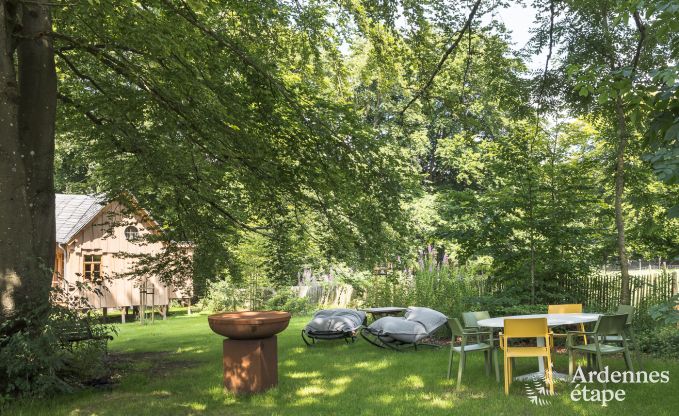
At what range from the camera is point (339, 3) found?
9266mm

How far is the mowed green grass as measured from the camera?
6.22 metres

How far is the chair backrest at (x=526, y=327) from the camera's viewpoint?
676cm

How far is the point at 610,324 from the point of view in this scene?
6887 mm

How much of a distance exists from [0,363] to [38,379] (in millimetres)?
424

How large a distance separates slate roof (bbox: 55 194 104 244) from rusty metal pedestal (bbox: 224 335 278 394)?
1504 centimetres

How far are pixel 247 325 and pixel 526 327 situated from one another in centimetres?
339

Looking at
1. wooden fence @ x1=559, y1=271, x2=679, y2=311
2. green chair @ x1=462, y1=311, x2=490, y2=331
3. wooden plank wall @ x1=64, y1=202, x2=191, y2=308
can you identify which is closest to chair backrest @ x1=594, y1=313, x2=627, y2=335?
green chair @ x1=462, y1=311, x2=490, y2=331

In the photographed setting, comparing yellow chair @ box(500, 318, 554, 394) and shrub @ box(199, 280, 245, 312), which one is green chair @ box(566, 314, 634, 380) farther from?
shrub @ box(199, 280, 245, 312)

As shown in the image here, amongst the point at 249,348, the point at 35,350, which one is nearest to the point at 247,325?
the point at 249,348

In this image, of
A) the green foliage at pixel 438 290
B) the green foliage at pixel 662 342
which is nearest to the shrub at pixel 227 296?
the green foliage at pixel 438 290

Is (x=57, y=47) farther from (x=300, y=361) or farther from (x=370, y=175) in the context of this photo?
(x=300, y=361)

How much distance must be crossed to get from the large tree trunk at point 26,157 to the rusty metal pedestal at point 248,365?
2326 millimetres

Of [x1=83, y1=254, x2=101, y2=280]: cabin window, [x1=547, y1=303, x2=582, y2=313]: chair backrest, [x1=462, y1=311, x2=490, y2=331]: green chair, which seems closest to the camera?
[x1=462, y1=311, x2=490, y2=331]: green chair

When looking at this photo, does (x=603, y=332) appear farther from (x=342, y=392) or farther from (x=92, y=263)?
(x=92, y=263)
